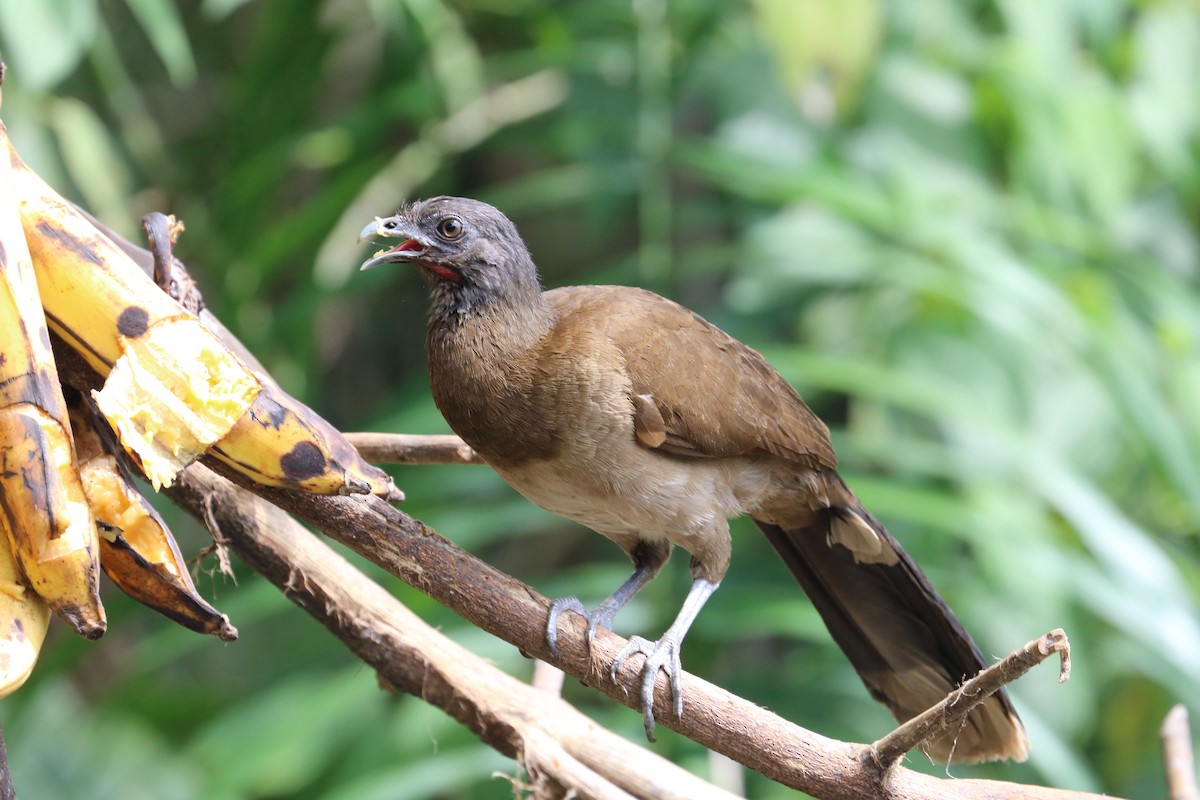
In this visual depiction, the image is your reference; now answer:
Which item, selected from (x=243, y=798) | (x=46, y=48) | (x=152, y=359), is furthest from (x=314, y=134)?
(x=152, y=359)

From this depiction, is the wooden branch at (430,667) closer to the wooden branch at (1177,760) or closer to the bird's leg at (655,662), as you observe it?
the bird's leg at (655,662)

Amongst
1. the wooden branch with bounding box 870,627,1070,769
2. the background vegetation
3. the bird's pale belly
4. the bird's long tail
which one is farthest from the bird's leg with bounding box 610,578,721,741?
the background vegetation

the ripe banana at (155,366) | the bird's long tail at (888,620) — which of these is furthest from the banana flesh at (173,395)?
the bird's long tail at (888,620)

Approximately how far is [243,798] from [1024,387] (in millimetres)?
2710

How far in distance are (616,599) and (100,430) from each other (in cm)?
107

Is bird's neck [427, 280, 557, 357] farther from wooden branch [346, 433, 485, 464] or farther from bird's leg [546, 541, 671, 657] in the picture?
bird's leg [546, 541, 671, 657]

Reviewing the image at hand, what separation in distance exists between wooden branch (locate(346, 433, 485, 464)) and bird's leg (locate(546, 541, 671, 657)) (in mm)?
369

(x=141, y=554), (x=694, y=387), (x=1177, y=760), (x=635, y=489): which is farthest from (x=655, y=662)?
(x=1177, y=760)

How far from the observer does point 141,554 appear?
148cm

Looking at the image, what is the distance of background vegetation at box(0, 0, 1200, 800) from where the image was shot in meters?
3.17

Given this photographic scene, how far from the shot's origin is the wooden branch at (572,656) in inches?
66.2

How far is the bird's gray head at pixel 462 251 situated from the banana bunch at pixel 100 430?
2.11 ft

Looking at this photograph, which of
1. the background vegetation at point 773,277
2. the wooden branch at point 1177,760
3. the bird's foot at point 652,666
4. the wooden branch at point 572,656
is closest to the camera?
the wooden branch at point 572,656

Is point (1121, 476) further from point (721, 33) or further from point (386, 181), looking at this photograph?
point (386, 181)
